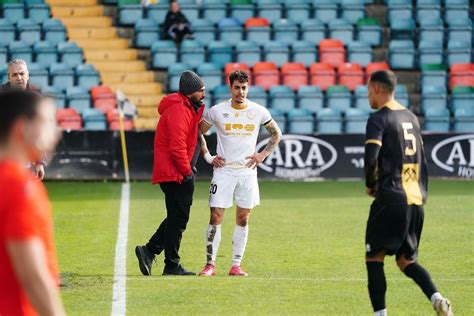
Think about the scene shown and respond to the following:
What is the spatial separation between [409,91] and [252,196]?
55.0ft

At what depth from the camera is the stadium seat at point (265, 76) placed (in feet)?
87.6

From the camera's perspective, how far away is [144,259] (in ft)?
37.9

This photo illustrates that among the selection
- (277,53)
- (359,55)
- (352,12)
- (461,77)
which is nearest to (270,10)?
(277,53)

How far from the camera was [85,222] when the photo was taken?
1655cm

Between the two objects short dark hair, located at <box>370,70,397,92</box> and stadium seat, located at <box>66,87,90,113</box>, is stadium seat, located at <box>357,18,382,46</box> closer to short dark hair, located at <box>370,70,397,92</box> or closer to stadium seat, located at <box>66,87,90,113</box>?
stadium seat, located at <box>66,87,90,113</box>

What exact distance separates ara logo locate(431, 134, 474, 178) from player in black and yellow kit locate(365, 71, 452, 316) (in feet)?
49.5

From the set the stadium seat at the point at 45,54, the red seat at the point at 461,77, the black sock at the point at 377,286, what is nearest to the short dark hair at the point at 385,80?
the black sock at the point at 377,286

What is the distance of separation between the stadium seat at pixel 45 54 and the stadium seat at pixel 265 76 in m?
4.77

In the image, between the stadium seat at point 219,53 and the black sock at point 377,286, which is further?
the stadium seat at point 219,53

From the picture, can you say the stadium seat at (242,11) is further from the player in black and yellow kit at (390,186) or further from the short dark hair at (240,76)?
the player in black and yellow kit at (390,186)

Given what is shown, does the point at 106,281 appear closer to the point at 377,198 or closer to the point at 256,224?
the point at 377,198

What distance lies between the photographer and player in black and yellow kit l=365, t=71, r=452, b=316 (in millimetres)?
8352

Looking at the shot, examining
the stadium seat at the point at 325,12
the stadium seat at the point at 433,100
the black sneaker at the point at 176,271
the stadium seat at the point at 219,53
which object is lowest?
the stadium seat at the point at 433,100

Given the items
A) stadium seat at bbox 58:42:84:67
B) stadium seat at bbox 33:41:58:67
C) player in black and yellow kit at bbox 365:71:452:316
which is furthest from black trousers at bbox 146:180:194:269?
stadium seat at bbox 33:41:58:67
